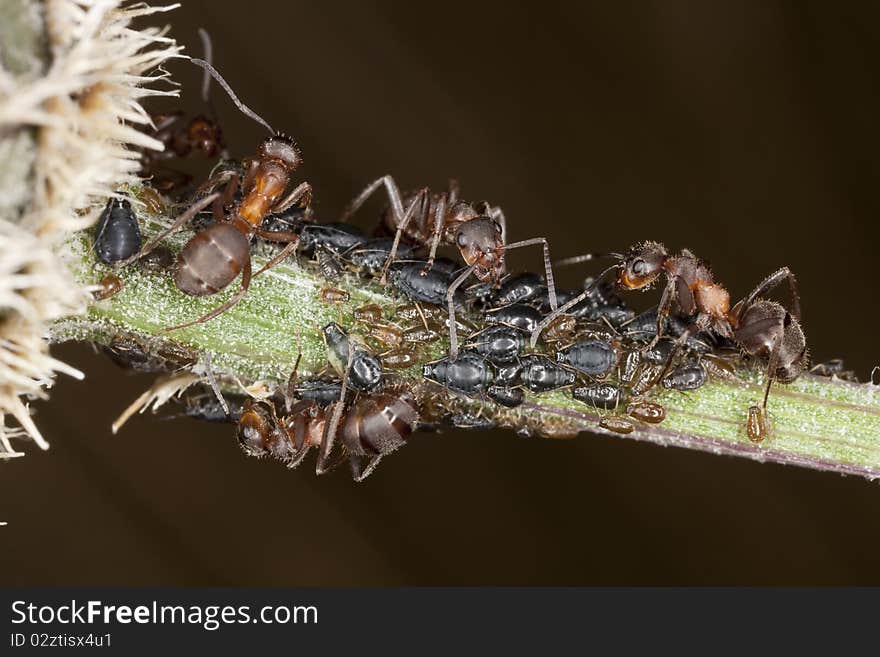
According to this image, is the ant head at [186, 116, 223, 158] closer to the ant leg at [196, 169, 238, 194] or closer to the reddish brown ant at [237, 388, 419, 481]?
the ant leg at [196, 169, 238, 194]

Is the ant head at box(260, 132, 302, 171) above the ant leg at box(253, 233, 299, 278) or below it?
above

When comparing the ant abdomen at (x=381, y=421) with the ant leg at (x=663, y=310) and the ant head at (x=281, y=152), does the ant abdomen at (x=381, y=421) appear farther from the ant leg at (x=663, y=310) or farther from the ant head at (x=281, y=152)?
the ant head at (x=281, y=152)

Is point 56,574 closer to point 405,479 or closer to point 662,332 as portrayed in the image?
Answer: point 405,479

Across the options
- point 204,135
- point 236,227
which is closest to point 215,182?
point 236,227

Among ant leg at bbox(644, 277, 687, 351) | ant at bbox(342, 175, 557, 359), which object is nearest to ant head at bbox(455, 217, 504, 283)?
ant at bbox(342, 175, 557, 359)

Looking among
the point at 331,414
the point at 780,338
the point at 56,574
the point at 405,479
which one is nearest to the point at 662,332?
the point at 780,338

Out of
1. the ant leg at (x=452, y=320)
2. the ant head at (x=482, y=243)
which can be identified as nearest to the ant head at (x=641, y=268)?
the ant head at (x=482, y=243)
